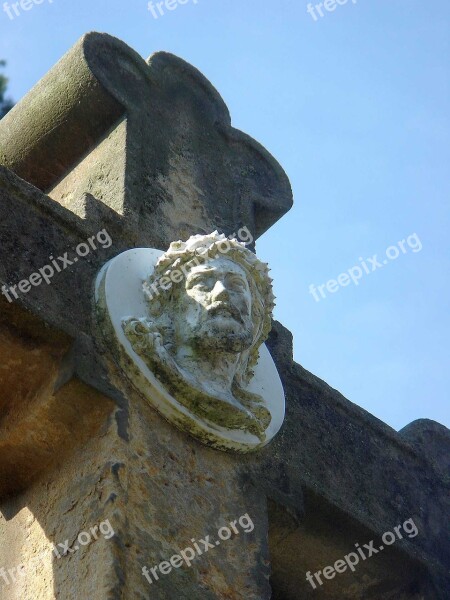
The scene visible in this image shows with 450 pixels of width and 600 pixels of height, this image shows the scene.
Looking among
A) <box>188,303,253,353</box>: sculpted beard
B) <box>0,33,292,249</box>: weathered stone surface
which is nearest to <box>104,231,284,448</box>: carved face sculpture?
<box>188,303,253,353</box>: sculpted beard

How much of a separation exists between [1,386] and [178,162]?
1717 millimetres

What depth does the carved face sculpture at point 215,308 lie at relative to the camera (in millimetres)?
5199

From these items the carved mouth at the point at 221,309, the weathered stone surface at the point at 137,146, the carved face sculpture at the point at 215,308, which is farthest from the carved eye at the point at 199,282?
the weathered stone surface at the point at 137,146

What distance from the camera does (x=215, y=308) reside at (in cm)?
523

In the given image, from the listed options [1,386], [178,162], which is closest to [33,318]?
[1,386]

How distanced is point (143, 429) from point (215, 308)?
0.55 metres

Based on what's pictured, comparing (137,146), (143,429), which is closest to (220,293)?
(143,429)

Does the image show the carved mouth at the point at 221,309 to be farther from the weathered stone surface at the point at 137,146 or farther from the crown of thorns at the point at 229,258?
the weathered stone surface at the point at 137,146

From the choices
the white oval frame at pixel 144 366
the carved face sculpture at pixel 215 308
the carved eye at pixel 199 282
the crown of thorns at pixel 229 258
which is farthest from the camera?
the crown of thorns at pixel 229 258

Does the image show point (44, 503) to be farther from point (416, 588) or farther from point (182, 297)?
point (416, 588)

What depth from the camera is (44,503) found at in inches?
196

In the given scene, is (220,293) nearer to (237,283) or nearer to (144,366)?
(237,283)

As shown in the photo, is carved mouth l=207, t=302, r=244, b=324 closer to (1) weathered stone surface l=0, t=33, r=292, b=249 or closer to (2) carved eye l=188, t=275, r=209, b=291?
(2) carved eye l=188, t=275, r=209, b=291

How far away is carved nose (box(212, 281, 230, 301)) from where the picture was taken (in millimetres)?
5246
